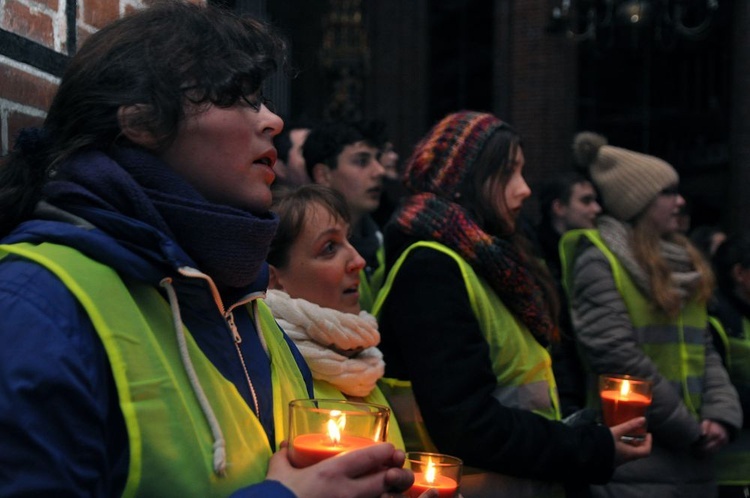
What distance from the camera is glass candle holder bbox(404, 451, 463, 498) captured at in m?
1.92

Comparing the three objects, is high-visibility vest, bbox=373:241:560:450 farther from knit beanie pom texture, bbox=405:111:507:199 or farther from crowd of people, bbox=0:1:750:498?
knit beanie pom texture, bbox=405:111:507:199

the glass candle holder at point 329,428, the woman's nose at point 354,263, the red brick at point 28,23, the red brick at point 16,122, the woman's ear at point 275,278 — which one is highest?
the red brick at point 28,23

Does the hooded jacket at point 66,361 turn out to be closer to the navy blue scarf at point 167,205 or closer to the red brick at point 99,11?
the navy blue scarf at point 167,205

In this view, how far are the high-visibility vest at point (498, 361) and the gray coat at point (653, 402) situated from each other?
956 millimetres

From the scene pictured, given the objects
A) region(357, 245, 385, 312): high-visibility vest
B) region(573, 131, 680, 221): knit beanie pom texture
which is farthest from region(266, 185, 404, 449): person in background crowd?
region(573, 131, 680, 221): knit beanie pom texture

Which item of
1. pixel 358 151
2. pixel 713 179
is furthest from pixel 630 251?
pixel 713 179

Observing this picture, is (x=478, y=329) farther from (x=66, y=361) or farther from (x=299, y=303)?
(x=66, y=361)

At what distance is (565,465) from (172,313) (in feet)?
5.65

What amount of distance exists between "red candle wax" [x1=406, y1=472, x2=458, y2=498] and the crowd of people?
304mm

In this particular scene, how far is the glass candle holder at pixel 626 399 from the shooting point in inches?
Result: 116

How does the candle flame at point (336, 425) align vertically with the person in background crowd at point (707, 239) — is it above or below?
above

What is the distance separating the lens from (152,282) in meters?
1.50

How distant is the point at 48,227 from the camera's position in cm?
146

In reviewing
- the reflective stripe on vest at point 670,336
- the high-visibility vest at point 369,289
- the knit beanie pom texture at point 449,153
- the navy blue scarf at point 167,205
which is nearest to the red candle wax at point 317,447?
the navy blue scarf at point 167,205
